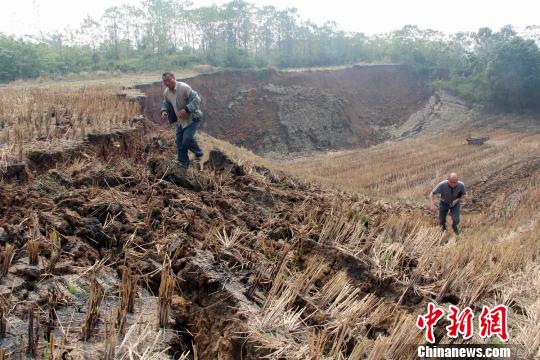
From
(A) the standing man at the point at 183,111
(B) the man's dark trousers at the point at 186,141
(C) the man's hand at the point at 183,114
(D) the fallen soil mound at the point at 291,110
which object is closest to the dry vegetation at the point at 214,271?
(B) the man's dark trousers at the point at 186,141

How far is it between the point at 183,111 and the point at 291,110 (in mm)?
23271

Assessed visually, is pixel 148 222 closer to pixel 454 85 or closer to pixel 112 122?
pixel 112 122

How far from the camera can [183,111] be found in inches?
252

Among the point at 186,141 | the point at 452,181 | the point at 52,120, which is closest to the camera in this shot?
the point at 186,141

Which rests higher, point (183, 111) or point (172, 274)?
point (183, 111)

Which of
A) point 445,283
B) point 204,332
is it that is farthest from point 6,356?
point 445,283

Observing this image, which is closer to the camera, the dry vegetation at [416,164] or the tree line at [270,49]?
the dry vegetation at [416,164]

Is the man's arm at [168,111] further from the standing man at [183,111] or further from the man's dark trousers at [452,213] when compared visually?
the man's dark trousers at [452,213]

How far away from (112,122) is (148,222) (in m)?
4.31

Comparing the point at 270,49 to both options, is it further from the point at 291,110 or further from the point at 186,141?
the point at 186,141

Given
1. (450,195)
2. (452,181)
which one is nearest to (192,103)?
(452,181)

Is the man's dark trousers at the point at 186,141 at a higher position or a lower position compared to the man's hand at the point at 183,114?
lower

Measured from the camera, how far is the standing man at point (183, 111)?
648 centimetres

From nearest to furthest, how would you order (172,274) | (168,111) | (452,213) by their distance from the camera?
(172,274) → (168,111) → (452,213)
